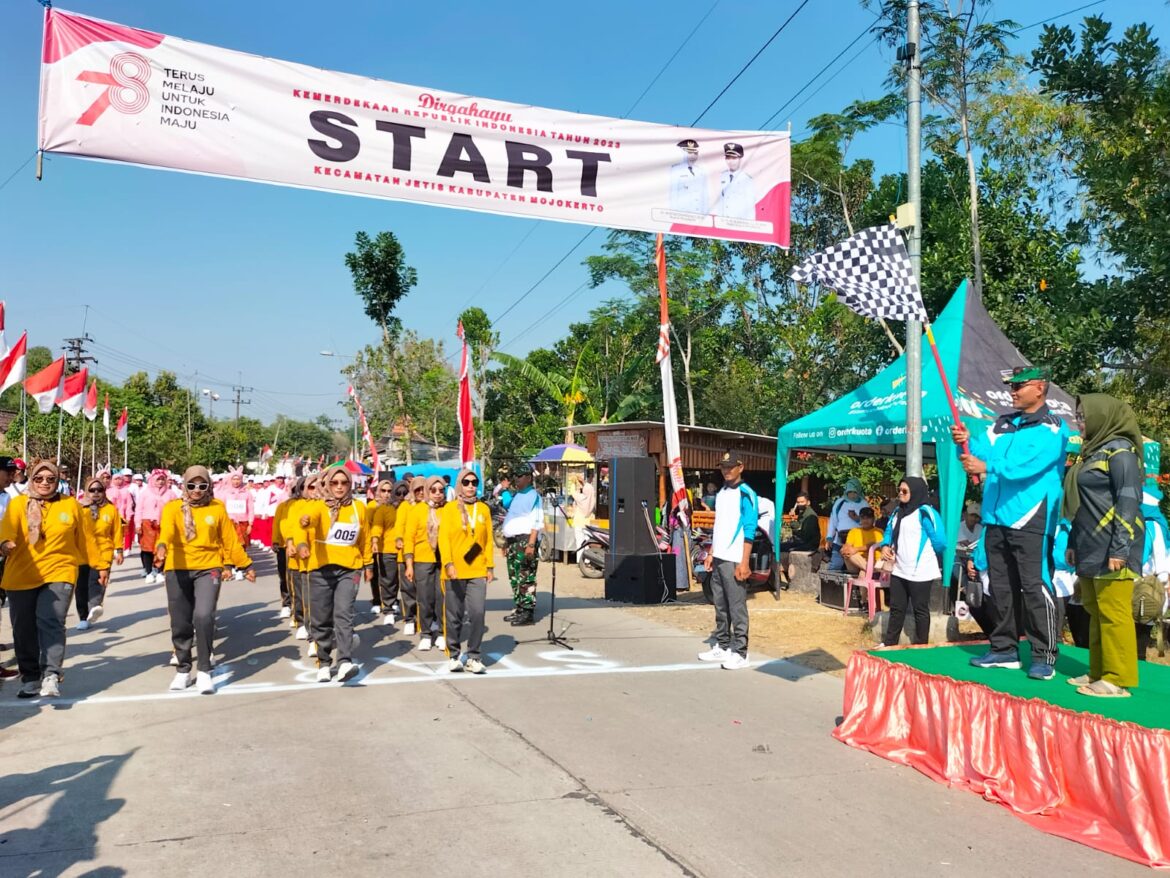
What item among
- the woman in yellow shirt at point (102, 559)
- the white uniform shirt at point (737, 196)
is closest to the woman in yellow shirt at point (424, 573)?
the woman in yellow shirt at point (102, 559)

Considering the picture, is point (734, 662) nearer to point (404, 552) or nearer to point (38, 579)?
point (404, 552)

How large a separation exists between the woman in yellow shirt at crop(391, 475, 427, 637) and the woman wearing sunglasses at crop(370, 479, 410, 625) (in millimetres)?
118

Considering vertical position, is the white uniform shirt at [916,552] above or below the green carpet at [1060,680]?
above

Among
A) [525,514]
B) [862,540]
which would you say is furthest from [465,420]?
[862,540]

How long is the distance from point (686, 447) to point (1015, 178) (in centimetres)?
967

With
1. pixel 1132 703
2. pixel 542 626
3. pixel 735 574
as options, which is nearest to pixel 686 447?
pixel 542 626

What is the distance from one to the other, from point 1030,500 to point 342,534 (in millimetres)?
5382

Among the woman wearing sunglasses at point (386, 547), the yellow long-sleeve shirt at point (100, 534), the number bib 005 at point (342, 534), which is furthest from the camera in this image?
the woman wearing sunglasses at point (386, 547)

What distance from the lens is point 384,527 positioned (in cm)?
1082

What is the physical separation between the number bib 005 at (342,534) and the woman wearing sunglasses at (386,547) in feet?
9.18

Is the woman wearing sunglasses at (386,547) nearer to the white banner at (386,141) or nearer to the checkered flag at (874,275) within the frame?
the white banner at (386,141)

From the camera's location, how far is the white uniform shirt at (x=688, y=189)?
328 inches

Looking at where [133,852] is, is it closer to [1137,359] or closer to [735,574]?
[735,574]

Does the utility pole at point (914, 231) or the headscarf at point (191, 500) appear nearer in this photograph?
the headscarf at point (191, 500)
